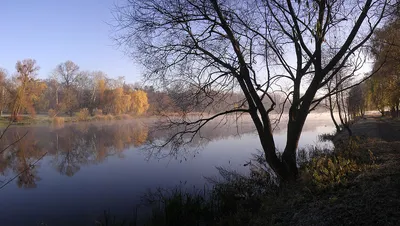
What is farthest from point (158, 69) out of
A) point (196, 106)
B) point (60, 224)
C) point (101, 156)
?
point (101, 156)

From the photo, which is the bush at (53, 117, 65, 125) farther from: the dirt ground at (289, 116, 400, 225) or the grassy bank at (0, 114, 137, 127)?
the dirt ground at (289, 116, 400, 225)

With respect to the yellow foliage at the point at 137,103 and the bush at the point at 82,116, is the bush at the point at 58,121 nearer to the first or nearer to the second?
the bush at the point at 82,116

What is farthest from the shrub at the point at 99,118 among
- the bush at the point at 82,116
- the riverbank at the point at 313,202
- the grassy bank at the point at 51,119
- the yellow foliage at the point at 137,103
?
the riverbank at the point at 313,202

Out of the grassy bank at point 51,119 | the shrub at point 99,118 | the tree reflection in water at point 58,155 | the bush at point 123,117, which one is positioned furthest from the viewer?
the bush at point 123,117

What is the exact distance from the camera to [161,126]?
7.21 m

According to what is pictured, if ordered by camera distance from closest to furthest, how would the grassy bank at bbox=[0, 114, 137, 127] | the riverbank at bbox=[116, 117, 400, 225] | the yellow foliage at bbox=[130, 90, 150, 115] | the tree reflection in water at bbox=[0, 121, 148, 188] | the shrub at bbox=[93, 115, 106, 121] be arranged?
the riverbank at bbox=[116, 117, 400, 225]
the tree reflection in water at bbox=[0, 121, 148, 188]
the grassy bank at bbox=[0, 114, 137, 127]
the shrub at bbox=[93, 115, 106, 121]
the yellow foliage at bbox=[130, 90, 150, 115]

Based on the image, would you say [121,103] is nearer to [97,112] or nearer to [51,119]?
[97,112]

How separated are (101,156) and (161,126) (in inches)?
384

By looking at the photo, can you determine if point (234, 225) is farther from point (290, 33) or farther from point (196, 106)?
point (290, 33)

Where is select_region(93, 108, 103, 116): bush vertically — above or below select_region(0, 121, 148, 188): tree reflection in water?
above

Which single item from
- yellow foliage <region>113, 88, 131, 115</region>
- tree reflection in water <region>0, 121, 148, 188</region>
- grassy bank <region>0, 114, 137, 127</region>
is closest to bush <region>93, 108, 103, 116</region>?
yellow foliage <region>113, 88, 131, 115</region>

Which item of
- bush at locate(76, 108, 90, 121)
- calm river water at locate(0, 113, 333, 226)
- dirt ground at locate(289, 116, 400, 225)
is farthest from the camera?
bush at locate(76, 108, 90, 121)

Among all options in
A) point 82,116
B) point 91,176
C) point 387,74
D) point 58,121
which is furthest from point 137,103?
point 387,74

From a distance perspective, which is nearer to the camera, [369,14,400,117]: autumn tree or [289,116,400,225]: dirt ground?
[289,116,400,225]: dirt ground
